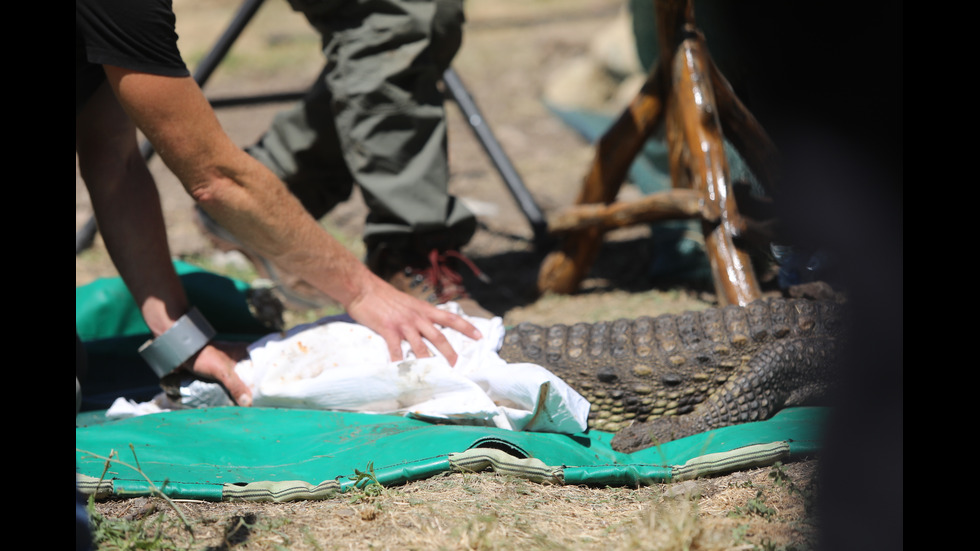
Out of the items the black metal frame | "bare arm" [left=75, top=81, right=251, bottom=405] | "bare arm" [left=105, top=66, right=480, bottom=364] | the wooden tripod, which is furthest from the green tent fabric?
the black metal frame

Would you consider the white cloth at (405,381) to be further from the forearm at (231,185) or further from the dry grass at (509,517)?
the dry grass at (509,517)

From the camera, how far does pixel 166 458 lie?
1810 mm

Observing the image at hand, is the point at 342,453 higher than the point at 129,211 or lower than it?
lower

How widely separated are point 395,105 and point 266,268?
35.2 inches

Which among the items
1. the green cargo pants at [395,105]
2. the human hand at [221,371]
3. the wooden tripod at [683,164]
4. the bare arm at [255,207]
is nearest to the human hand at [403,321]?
the bare arm at [255,207]

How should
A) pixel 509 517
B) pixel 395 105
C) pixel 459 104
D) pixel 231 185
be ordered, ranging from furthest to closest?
pixel 459 104 < pixel 395 105 < pixel 231 185 < pixel 509 517

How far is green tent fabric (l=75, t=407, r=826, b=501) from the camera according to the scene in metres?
1.62

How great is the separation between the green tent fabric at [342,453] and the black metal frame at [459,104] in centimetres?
172

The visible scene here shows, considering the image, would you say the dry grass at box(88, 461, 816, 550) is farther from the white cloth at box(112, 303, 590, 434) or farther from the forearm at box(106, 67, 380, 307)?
the forearm at box(106, 67, 380, 307)

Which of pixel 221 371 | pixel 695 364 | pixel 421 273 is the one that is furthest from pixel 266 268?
pixel 695 364

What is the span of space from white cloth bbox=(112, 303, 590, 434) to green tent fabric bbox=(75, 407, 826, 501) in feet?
0.17

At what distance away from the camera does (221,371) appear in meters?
2.18

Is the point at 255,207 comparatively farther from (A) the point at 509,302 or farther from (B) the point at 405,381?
(A) the point at 509,302

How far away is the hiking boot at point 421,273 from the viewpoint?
9.09 feet
